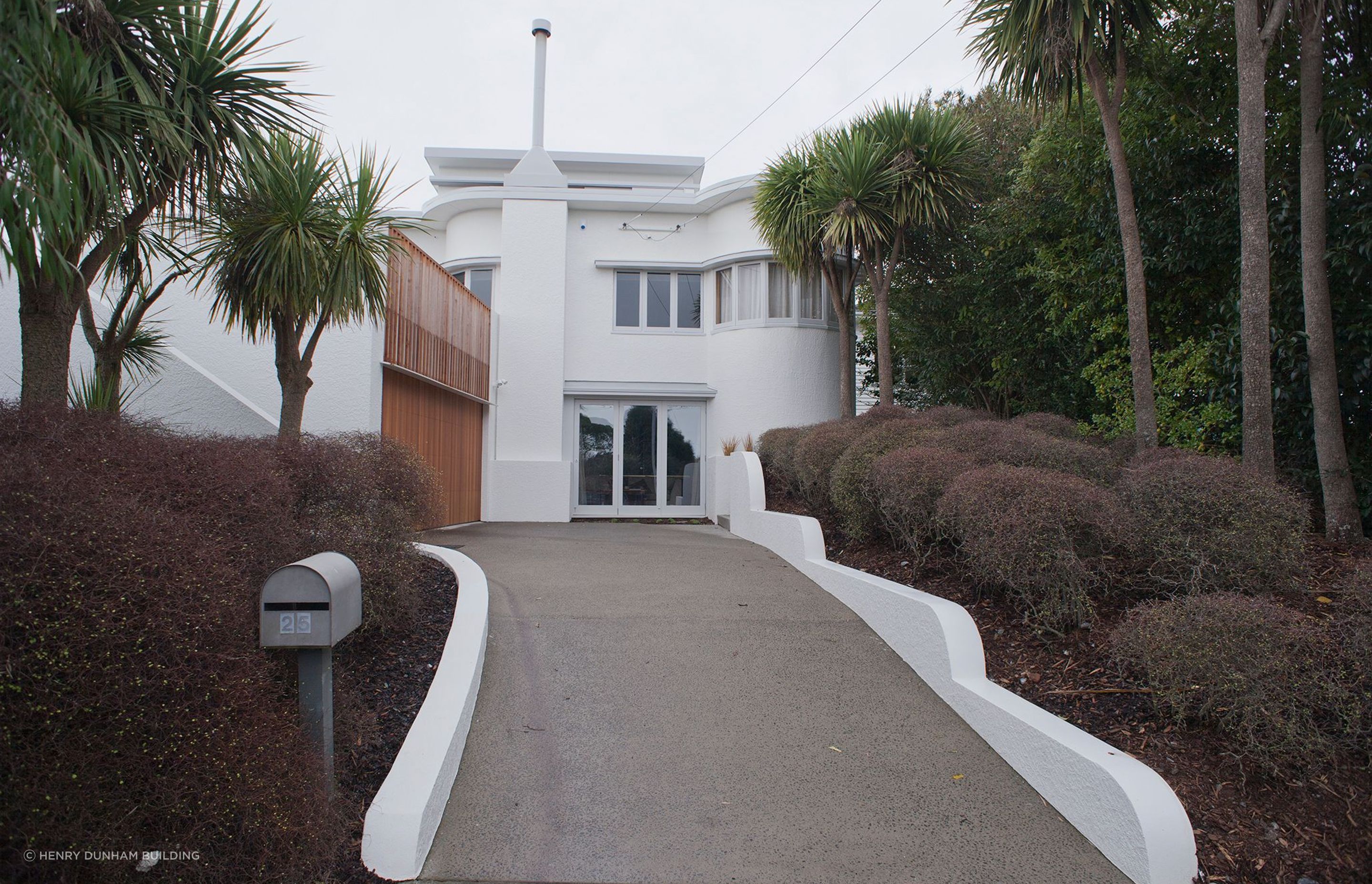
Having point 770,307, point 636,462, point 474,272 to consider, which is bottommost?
point 636,462

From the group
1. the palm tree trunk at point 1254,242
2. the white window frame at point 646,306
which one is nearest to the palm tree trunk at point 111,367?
the palm tree trunk at point 1254,242

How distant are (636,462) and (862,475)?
754 cm

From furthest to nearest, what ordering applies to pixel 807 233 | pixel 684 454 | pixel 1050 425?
pixel 684 454
pixel 807 233
pixel 1050 425

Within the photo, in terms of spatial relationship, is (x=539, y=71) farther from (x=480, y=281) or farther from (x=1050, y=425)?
(x=1050, y=425)

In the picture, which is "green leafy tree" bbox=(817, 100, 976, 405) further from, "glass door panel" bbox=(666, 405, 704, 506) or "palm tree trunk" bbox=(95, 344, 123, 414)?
"palm tree trunk" bbox=(95, 344, 123, 414)

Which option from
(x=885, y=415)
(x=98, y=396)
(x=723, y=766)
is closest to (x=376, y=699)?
(x=723, y=766)

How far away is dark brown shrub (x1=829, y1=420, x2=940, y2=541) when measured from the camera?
7.06m

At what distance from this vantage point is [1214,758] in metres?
3.46

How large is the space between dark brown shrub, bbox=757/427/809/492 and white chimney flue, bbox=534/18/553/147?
23.6 ft

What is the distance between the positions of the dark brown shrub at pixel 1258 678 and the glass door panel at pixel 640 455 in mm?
10670

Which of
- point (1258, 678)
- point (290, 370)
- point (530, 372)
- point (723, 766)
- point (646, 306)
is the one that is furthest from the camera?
point (646, 306)

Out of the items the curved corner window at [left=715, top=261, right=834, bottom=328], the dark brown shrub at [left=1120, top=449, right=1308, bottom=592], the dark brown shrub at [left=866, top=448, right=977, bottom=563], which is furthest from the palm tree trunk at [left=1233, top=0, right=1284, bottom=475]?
the curved corner window at [left=715, top=261, right=834, bottom=328]

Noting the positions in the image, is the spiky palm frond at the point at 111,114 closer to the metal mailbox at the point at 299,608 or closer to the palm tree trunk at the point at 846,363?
the metal mailbox at the point at 299,608

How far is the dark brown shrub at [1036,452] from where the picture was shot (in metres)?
5.93
